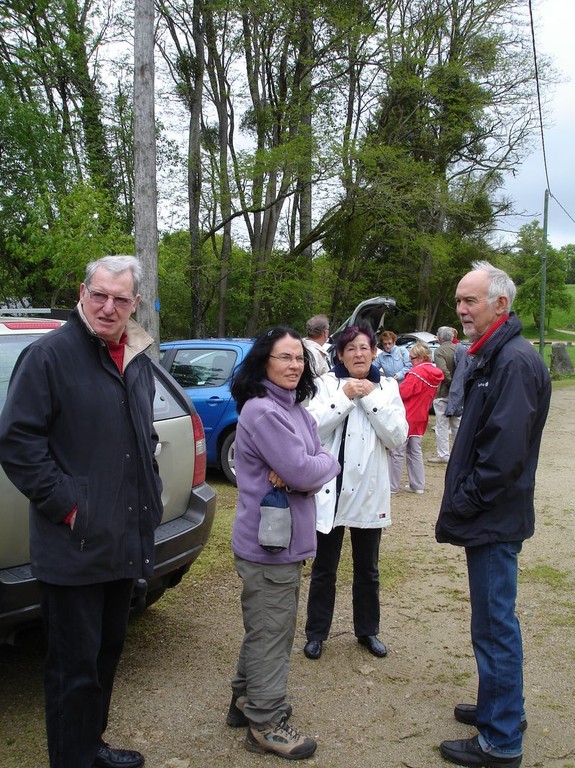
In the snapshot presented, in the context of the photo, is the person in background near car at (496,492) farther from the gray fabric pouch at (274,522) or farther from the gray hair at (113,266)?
the gray hair at (113,266)

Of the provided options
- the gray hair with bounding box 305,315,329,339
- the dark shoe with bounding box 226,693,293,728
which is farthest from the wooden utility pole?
the dark shoe with bounding box 226,693,293,728

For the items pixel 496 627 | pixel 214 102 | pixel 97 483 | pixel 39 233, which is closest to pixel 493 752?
pixel 496 627

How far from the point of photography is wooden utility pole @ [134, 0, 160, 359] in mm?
8289

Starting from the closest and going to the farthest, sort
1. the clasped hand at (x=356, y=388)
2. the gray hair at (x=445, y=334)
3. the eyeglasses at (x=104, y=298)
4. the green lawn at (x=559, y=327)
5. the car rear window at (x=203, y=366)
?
the eyeglasses at (x=104, y=298) → the clasped hand at (x=356, y=388) → the car rear window at (x=203, y=366) → the gray hair at (x=445, y=334) → the green lawn at (x=559, y=327)

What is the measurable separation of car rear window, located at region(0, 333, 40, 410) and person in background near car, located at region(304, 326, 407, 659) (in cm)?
153

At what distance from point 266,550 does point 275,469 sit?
346 mm

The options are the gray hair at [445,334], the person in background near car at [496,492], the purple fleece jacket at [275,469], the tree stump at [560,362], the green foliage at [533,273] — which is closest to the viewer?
the person in background near car at [496,492]

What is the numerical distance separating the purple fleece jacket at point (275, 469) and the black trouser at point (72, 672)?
2.18ft

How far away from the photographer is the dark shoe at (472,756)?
9.19 feet

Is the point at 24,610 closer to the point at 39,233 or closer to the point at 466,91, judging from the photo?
the point at 39,233

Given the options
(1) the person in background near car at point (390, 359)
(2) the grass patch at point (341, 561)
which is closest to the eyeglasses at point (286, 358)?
(2) the grass patch at point (341, 561)

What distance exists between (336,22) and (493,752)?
16.9 metres

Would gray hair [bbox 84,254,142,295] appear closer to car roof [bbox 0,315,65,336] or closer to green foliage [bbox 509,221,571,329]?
car roof [bbox 0,315,65,336]

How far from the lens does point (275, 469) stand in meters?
2.81
